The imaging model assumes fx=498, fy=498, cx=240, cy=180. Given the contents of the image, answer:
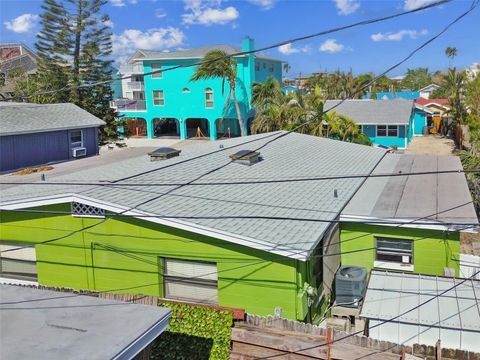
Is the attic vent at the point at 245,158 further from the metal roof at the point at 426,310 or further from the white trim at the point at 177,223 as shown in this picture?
the metal roof at the point at 426,310

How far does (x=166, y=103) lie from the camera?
46969 millimetres

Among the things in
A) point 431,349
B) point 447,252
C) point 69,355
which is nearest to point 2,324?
point 69,355

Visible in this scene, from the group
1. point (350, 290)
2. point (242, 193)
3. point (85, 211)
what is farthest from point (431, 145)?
point (85, 211)

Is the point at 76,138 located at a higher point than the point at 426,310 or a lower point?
higher

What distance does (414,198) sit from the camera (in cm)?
1325

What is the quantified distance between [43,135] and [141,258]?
17949mm

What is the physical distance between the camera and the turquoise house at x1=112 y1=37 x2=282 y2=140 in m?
43.8

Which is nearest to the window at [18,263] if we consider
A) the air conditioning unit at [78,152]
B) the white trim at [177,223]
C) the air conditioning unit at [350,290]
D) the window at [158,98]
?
the white trim at [177,223]

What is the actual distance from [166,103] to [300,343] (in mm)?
41138

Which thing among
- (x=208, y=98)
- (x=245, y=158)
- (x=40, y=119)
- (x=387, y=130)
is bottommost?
(x=387, y=130)

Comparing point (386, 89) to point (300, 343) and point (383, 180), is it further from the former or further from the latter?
point (300, 343)

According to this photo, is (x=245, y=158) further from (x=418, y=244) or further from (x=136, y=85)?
(x=136, y=85)

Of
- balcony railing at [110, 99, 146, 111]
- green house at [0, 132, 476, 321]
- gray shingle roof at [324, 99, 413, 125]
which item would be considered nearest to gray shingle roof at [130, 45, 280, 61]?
balcony railing at [110, 99, 146, 111]

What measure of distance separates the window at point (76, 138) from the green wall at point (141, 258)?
17.5m
